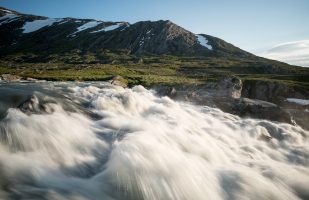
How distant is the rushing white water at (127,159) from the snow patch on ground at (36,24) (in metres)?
159

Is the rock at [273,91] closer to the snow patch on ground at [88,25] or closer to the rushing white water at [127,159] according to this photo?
the rushing white water at [127,159]

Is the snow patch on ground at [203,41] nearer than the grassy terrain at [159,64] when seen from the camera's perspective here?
No

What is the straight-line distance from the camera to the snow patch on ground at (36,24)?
155250 millimetres

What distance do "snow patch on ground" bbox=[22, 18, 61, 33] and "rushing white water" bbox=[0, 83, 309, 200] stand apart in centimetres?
15899

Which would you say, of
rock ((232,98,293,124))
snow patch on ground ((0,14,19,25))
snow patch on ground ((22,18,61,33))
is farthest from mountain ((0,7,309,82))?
rock ((232,98,293,124))

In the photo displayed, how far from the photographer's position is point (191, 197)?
298 inches

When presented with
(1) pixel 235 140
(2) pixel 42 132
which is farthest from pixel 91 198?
(1) pixel 235 140

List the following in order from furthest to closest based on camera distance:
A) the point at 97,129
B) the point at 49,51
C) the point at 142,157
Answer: the point at 49,51 → the point at 97,129 → the point at 142,157

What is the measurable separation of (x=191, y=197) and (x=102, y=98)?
8.22 m

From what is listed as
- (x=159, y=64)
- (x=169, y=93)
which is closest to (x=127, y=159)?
(x=169, y=93)

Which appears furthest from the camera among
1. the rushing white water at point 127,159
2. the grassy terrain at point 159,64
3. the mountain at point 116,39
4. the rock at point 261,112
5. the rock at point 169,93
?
the mountain at point 116,39

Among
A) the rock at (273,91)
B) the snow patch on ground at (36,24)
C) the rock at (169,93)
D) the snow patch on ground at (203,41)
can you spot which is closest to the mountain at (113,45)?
the snow patch on ground at (203,41)

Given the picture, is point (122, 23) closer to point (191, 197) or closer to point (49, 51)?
point (49, 51)

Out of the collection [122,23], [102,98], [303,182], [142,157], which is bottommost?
[303,182]
